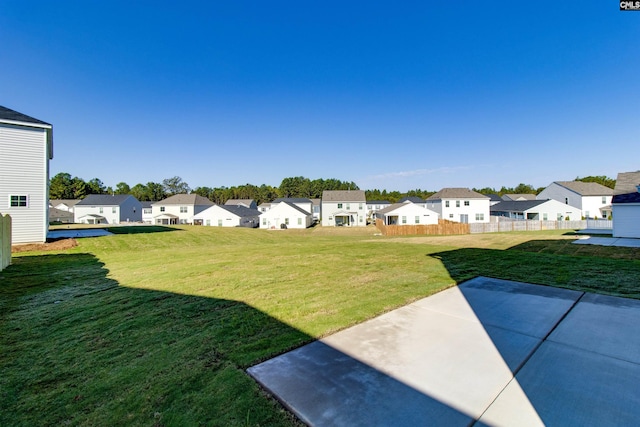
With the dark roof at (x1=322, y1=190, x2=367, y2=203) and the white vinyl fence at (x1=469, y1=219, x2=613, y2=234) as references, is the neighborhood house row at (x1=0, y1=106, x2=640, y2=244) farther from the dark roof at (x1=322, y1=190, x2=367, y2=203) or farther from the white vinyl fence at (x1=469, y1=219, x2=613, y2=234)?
the white vinyl fence at (x1=469, y1=219, x2=613, y2=234)

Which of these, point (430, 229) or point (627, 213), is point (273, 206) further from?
point (627, 213)

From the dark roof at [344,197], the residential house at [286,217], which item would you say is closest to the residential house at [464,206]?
the dark roof at [344,197]

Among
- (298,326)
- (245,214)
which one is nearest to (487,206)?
(245,214)

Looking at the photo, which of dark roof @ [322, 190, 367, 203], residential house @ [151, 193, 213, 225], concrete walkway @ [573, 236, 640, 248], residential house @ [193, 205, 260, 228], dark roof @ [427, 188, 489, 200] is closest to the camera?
concrete walkway @ [573, 236, 640, 248]

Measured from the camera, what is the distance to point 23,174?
14812mm

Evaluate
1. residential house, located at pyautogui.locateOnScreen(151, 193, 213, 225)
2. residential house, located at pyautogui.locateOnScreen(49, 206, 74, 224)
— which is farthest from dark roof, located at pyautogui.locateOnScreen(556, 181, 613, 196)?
residential house, located at pyautogui.locateOnScreen(49, 206, 74, 224)

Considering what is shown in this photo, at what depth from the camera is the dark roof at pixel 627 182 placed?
21.1 m

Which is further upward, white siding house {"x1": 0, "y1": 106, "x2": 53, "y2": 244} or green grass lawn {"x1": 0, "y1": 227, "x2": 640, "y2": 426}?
white siding house {"x1": 0, "y1": 106, "x2": 53, "y2": 244}

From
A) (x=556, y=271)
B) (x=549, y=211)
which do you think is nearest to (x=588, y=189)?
(x=549, y=211)

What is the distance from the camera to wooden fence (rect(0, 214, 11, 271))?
862 centimetres

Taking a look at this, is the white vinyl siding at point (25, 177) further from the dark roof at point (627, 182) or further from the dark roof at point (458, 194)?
the dark roof at point (458, 194)

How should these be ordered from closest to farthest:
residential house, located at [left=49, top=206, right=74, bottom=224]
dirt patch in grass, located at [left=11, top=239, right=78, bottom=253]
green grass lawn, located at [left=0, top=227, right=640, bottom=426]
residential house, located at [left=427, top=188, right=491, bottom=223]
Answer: green grass lawn, located at [left=0, top=227, right=640, bottom=426]
dirt patch in grass, located at [left=11, top=239, right=78, bottom=253]
residential house, located at [left=427, top=188, right=491, bottom=223]
residential house, located at [left=49, top=206, right=74, bottom=224]

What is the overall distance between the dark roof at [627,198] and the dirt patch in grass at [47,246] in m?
33.9

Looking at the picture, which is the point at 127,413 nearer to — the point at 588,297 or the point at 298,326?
the point at 298,326
